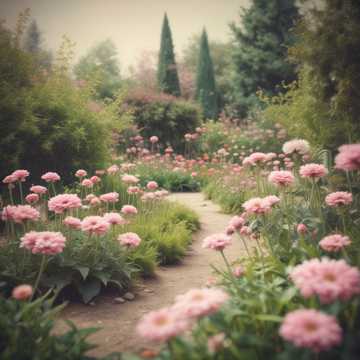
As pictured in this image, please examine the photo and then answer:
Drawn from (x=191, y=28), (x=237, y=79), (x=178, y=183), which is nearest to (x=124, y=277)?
(x=178, y=183)

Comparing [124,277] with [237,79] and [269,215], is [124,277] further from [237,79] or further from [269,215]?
[237,79]

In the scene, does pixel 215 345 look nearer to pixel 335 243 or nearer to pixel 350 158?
pixel 335 243

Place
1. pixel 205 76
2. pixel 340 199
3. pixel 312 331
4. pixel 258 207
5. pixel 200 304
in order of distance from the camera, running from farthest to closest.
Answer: pixel 205 76
pixel 340 199
pixel 258 207
pixel 200 304
pixel 312 331

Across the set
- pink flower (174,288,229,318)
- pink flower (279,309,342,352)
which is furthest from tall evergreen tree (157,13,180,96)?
pink flower (279,309,342,352)

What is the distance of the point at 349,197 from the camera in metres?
2.46

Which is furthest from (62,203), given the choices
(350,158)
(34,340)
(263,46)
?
(263,46)

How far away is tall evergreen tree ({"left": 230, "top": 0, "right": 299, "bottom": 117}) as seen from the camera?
19.7 metres

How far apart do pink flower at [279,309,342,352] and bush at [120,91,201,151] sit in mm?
13880

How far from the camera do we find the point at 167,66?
2366 cm

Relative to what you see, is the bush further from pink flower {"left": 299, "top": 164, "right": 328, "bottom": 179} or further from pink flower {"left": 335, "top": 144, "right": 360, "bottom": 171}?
pink flower {"left": 335, "top": 144, "right": 360, "bottom": 171}

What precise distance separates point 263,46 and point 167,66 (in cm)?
687

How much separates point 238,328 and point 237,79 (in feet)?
68.5

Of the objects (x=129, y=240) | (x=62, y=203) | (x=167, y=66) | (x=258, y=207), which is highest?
(x=167, y=66)

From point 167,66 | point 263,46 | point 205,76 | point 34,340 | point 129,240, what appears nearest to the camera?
point 34,340
